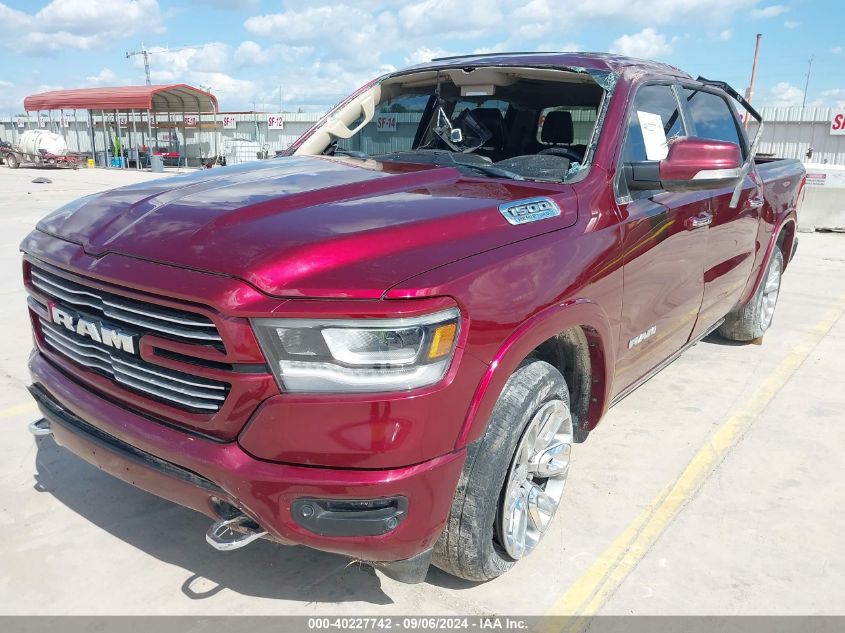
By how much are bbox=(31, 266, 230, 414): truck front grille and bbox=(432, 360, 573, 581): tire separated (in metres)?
0.85

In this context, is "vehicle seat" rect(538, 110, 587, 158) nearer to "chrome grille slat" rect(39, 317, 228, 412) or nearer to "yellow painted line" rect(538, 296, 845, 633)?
"yellow painted line" rect(538, 296, 845, 633)

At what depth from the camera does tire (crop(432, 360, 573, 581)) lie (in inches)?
87.7

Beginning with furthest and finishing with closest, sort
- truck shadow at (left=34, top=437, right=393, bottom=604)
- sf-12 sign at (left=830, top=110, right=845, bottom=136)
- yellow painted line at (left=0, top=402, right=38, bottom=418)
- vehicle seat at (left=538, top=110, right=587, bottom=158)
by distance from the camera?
1. sf-12 sign at (left=830, top=110, right=845, bottom=136)
2. yellow painted line at (left=0, top=402, right=38, bottom=418)
3. vehicle seat at (left=538, top=110, right=587, bottom=158)
4. truck shadow at (left=34, top=437, right=393, bottom=604)

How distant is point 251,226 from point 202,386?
515 mm

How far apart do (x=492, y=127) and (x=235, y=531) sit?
9.10 feet

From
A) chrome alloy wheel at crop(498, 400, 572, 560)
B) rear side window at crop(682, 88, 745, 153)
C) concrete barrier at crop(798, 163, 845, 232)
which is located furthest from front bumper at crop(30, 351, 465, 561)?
concrete barrier at crop(798, 163, 845, 232)

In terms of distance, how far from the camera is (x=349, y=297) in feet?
6.15

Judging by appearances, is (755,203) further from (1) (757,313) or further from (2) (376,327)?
(2) (376,327)

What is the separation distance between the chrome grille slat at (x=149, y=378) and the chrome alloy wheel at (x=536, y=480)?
1038 mm

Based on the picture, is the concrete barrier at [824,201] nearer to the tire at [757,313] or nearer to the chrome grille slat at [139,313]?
the tire at [757,313]

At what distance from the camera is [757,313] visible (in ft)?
17.3

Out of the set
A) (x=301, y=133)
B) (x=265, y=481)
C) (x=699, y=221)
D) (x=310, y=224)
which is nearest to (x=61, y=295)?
(x=310, y=224)
